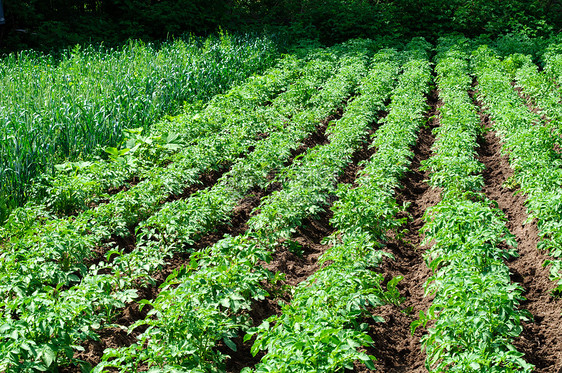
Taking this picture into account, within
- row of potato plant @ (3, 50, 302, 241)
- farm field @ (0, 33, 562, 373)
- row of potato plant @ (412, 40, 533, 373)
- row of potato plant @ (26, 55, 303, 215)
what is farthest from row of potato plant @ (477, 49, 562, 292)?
row of potato plant @ (26, 55, 303, 215)

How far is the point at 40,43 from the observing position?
1667cm

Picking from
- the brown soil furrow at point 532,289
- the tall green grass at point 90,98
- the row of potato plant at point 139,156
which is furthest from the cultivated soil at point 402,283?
the tall green grass at point 90,98

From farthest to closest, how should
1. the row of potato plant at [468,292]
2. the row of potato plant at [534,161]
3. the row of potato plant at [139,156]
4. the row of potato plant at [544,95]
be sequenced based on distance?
the row of potato plant at [544,95] < the row of potato plant at [139,156] < the row of potato plant at [534,161] < the row of potato plant at [468,292]

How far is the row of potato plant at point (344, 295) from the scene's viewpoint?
3.43 meters

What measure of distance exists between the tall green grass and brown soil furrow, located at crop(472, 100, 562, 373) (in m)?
5.76

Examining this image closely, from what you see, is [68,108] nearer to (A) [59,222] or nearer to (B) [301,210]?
(A) [59,222]

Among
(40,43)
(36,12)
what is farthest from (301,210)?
(36,12)

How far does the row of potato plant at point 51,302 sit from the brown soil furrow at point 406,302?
2146 mm

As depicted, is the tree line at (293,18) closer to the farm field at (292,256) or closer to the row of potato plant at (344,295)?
the farm field at (292,256)

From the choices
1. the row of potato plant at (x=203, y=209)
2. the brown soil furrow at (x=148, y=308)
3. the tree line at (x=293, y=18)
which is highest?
the tree line at (x=293, y=18)

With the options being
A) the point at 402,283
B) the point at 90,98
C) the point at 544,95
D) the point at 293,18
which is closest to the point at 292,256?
the point at 402,283

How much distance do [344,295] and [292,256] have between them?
176cm

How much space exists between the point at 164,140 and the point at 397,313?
4.86 meters

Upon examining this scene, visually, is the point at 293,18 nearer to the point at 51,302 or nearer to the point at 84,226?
the point at 84,226
